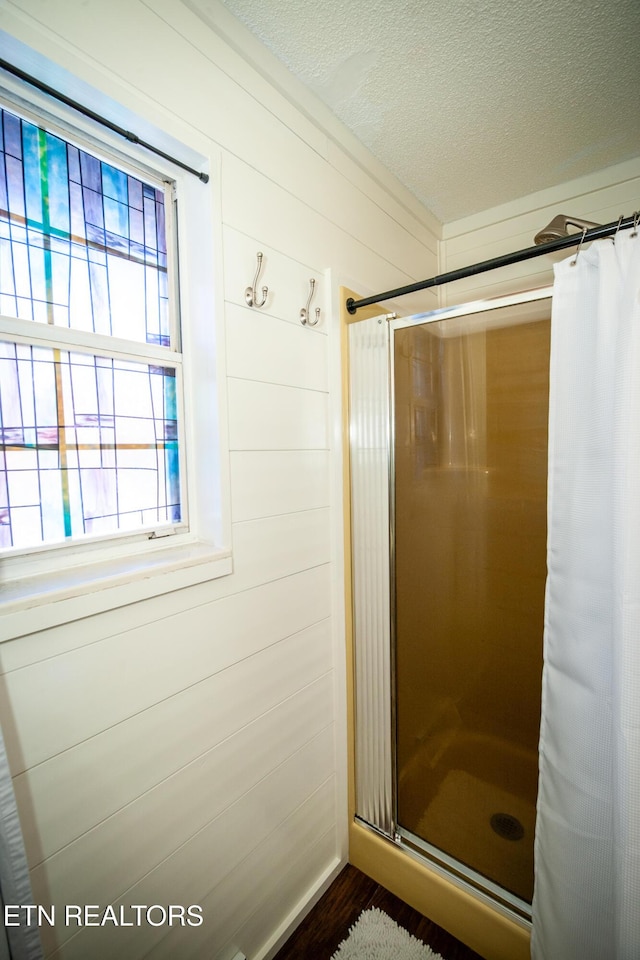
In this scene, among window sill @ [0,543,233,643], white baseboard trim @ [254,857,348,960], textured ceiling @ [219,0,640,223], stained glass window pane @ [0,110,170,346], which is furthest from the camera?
white baseboard trim @ [254,857,348,960]

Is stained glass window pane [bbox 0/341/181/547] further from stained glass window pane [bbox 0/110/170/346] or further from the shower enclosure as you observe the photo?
the shower enclosure

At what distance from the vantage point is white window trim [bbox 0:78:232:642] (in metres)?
0.74

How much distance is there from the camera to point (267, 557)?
3.55ft

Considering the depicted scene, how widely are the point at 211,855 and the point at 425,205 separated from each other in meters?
2.35

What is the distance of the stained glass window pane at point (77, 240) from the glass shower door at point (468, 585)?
27.8 inches

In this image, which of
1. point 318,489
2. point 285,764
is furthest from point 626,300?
point 285,764

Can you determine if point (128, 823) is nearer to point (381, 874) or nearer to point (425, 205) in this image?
point (381, 874)

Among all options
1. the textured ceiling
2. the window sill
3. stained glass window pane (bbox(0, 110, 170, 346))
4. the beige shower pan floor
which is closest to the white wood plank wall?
the textured ceiling

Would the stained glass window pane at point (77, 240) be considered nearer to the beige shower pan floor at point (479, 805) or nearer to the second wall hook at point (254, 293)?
the second wall hook at point (254, 293)

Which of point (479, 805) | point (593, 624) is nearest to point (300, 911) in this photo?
point (479, 805)

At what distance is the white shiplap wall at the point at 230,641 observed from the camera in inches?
27.8

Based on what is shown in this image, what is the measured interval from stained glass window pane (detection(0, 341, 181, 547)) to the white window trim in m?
0.04

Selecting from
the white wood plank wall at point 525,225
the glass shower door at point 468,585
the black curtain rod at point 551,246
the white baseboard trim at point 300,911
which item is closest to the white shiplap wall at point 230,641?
the white baseboard trim at point 300,911

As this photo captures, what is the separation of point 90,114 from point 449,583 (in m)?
1.47
